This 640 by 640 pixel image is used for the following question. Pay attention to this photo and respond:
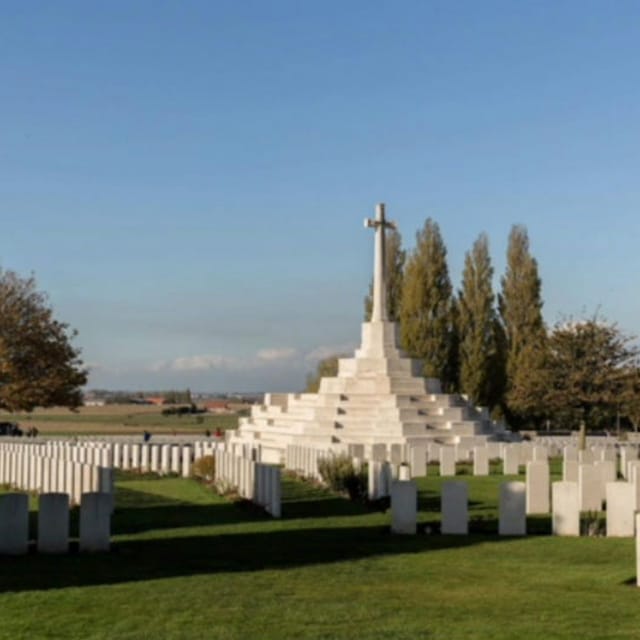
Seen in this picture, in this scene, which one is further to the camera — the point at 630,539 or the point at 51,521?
the point at 630,539

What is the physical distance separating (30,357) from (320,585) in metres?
28.7

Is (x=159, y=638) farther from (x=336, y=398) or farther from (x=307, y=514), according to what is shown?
(x=336, y=398)

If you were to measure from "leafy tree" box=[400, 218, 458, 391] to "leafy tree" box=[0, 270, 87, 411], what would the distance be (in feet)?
74.7

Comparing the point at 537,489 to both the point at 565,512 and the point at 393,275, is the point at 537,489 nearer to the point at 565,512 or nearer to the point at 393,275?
the point at 565,512

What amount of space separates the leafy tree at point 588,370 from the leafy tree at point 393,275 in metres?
20.0

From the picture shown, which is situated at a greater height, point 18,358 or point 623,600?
point 18,358

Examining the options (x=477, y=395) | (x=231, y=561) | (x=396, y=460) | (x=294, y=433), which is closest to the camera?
(x=231, y=561)

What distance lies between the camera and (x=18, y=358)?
120 ft

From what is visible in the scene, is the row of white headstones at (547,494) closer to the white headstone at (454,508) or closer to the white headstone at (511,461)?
the white headstone at (454,508)

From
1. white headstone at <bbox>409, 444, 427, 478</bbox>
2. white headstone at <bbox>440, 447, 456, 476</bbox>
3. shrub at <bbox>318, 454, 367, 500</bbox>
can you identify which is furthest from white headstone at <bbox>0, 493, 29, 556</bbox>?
white headstone at <bbox>440, 447, 456, 476</bbox>

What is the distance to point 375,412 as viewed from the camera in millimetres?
35656

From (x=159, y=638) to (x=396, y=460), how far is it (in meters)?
18.7

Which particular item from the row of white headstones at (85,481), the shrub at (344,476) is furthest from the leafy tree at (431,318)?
the shrub at (344,476)

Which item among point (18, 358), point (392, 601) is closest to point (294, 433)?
point (18, 358)
